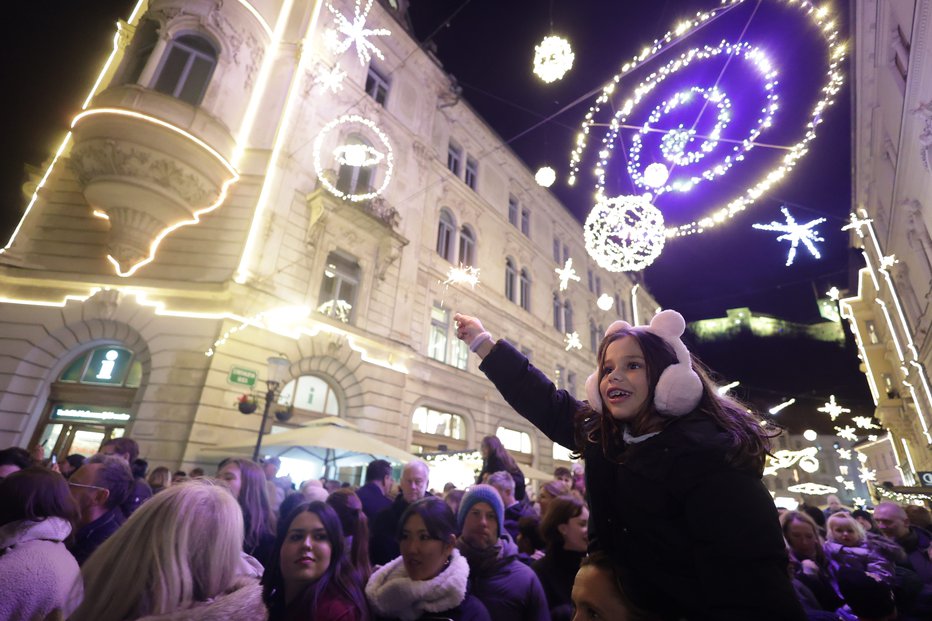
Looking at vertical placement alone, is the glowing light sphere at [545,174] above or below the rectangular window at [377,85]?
below

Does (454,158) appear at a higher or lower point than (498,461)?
higher

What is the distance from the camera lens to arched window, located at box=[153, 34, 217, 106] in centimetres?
1089

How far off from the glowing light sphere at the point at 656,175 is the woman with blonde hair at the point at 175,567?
27.0ft

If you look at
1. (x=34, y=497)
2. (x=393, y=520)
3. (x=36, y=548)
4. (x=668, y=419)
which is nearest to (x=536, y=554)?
(x=393, y=520)

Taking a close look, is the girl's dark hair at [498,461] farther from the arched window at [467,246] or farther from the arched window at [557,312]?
the arched window at [557,312]

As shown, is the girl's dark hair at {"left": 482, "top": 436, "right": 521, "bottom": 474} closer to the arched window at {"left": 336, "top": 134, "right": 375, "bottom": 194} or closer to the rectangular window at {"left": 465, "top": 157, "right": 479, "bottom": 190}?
the arched window at {"left": 336, "top": 134, "right": 375, "bottom": 194}

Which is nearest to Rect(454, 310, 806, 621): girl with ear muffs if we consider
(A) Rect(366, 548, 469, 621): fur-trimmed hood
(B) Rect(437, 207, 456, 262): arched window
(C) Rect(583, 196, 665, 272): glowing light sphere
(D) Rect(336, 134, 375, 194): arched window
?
(A) Rect(366, 548, 469, 621): fur-trimmed hood

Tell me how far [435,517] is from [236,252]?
35.5 feet

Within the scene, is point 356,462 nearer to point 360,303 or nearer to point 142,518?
point 360,303

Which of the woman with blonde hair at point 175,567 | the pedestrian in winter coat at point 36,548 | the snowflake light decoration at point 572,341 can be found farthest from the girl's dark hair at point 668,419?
the snowflake light decoration at point 572,341

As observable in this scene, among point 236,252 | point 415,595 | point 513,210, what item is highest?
point 513,210

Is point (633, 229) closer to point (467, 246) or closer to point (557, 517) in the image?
point (557, 517)

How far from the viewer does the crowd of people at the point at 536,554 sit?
4.09ft

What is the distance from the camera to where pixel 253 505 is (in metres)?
4.08
